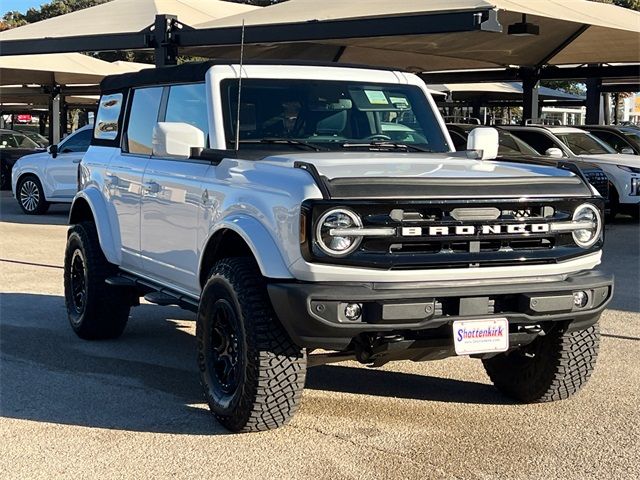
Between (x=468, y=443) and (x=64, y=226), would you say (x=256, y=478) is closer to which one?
(x=468, y=443)

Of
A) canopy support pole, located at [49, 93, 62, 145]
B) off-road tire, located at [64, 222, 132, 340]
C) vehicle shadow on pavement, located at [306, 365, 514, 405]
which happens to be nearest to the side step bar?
off-road tire, located at [64, 222, 132, 340]

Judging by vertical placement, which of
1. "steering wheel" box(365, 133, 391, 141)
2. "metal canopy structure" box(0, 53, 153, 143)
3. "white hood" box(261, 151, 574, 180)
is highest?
"metal canopy structure" box(0, 53, 153, 143)

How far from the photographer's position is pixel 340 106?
6.24m

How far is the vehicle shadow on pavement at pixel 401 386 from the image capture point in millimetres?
5949

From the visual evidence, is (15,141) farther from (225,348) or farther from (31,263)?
(225,348)

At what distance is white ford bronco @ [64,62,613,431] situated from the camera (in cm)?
459

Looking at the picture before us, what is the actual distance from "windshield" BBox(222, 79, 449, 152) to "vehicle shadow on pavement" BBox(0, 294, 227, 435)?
1.63 metres

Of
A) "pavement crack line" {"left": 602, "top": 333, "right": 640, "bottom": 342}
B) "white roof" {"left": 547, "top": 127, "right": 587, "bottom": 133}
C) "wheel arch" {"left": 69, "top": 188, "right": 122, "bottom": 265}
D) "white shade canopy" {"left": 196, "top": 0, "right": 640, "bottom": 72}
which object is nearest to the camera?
"wheel arch" {"left": 69, "top": 188, "right": 122, "bottom": 265}

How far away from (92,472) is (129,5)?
53.3 feet

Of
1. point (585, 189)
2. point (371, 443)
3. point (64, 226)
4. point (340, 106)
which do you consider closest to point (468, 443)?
point (371, 443)

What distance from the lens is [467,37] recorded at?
1861cm

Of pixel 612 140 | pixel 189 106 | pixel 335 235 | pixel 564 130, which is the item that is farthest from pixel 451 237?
pixel 612 140

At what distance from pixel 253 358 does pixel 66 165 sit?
14095 mm

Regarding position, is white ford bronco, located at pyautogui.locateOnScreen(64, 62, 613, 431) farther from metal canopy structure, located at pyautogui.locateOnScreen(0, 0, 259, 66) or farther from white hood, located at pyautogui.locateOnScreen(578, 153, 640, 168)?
white hood, located at pyautogui.locateOnScreen(578, 153, 640, 168)
